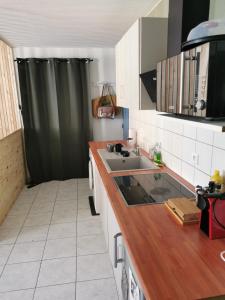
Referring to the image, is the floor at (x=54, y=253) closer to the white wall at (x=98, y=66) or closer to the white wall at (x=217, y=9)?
the white wall at (x=98, y=66)

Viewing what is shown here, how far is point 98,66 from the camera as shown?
13.5 ft

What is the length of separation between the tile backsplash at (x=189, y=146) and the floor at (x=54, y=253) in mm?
1119

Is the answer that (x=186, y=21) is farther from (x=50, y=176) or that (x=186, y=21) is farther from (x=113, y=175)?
(x=50, y=176)

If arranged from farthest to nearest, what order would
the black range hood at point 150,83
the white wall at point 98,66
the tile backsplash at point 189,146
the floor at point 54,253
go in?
the white wall at point 98,66 → the floor at point 54,253 → the black range hood at point 150,83 → the tile backsplash at point 189,146

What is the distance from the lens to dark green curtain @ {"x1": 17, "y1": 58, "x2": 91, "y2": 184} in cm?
387

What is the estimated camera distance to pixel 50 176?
4254 millimetres

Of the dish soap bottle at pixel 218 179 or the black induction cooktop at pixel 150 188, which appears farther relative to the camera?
the black induction cooktop at pixel 150 188

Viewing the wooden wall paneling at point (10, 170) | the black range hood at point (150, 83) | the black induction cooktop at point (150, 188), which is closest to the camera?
the black induction cooktop at point (150, 188)

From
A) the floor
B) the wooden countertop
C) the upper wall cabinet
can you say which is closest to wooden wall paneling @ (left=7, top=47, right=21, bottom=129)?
the floor

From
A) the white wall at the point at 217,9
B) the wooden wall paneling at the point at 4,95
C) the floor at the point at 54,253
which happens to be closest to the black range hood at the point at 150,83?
the white wall at the point at 217,9

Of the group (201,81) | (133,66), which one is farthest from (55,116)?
(201,81)

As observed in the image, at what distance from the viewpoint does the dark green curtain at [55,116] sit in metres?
3.87

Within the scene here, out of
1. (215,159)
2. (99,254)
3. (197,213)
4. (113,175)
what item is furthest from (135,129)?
(197,213)

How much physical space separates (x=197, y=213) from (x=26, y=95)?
3.52 metres
